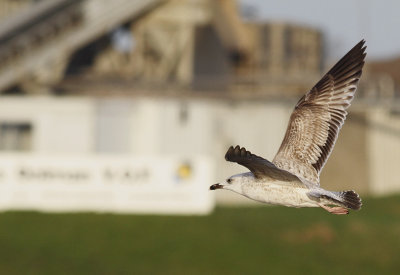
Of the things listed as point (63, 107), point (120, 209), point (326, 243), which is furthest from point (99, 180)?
point (326, 243)

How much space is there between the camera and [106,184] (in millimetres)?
33719

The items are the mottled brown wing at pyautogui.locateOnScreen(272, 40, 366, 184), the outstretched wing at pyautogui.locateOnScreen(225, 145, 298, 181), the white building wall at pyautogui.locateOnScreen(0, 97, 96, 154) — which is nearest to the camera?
the outstretched wing at pyautogui.locateOnScreen(225, 145, 298, 181)

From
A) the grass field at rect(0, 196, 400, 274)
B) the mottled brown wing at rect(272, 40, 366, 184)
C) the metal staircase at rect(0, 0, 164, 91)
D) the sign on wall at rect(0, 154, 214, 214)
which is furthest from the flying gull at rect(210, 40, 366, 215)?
the metal staircase at rect(0, 0, 164, 91)

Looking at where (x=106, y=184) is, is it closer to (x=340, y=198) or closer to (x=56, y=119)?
(x=56, y=119)

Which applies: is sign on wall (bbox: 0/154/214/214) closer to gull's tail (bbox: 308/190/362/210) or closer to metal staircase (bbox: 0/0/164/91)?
metal staircase (bbox: 0/0/164/91)

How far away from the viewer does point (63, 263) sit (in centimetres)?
3200

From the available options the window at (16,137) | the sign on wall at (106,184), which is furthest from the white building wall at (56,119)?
the sign on wall at (106,184)

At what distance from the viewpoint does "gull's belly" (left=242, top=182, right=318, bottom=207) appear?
9.47 meters

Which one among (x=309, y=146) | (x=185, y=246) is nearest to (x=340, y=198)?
(x=309, y=146)

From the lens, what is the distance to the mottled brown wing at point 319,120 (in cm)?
1084

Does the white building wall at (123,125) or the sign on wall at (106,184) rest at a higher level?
the white building wall at (123,125)

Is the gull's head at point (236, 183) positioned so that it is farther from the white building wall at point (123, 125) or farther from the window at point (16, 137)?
the window at point (16, 137)

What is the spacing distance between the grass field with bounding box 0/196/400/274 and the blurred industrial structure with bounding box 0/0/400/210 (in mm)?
3251

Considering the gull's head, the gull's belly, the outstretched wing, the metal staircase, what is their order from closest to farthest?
the outstretched wing → the gull's belly → the gull's head → the metal staircase
